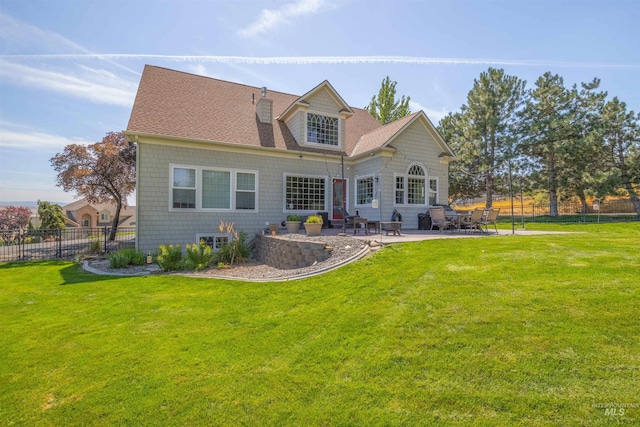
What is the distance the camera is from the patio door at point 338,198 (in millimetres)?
14730

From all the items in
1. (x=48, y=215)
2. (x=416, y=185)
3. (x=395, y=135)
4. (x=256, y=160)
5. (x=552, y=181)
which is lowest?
(x=48, y=215)

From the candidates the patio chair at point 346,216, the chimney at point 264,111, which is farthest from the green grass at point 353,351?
the chimney at point 264,111

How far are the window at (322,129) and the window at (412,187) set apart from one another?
384 centimetres

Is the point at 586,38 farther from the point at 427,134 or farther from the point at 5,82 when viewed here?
the point at 5,82

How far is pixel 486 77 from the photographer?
2472cm

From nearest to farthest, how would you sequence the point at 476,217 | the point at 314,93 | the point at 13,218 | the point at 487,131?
the point at 476,217, the point at 314,93, the point at 487,131, the point at 13,218

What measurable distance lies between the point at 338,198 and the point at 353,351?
11626 mm

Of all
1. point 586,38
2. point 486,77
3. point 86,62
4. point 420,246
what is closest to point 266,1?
point 86,62

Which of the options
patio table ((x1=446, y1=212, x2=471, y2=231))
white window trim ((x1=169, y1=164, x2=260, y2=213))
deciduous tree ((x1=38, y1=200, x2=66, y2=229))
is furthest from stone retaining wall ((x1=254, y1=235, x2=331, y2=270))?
deciduous tree ((x1=38, y1=200, x2=66, y2=229))

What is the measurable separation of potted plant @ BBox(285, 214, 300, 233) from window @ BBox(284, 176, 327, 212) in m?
1.12

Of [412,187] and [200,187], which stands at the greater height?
[412,187]

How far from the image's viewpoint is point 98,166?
1661cm

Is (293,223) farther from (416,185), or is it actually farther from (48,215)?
(48,215)

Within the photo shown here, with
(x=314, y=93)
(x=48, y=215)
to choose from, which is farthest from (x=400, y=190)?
(x=48, y=215)
